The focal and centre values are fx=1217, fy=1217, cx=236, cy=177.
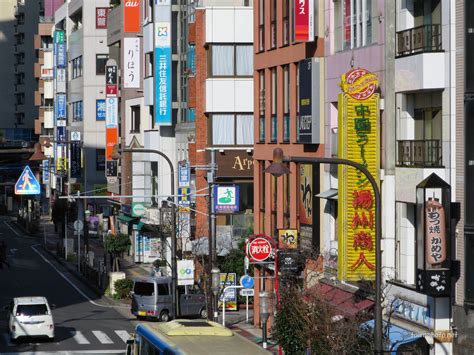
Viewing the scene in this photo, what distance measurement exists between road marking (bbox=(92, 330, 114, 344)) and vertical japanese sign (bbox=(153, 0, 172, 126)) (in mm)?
25634

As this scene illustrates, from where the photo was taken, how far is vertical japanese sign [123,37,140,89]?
85500 millimetres

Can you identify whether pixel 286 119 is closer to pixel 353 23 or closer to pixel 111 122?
pixel 353 23

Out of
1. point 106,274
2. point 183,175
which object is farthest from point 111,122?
point 183,175

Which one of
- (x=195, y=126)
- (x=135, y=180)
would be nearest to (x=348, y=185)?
(x=195, y=126)

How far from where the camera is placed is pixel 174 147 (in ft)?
263

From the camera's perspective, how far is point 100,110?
110625 millimetres

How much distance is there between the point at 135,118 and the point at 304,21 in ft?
156

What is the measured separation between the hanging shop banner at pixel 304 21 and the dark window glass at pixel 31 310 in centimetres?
1566

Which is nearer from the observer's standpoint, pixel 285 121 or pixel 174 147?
pixel 285 121

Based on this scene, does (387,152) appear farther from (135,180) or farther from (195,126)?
(135,180)

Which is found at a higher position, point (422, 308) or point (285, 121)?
point (285, 121)

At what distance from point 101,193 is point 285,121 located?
61.9 metres

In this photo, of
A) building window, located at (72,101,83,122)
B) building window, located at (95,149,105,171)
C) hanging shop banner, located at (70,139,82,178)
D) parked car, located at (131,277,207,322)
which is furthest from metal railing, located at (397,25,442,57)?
building window, located at (72,101,83,122)

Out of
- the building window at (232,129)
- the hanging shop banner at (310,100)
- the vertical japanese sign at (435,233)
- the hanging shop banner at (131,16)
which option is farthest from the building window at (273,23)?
the hanging shop banner at (131,16)
